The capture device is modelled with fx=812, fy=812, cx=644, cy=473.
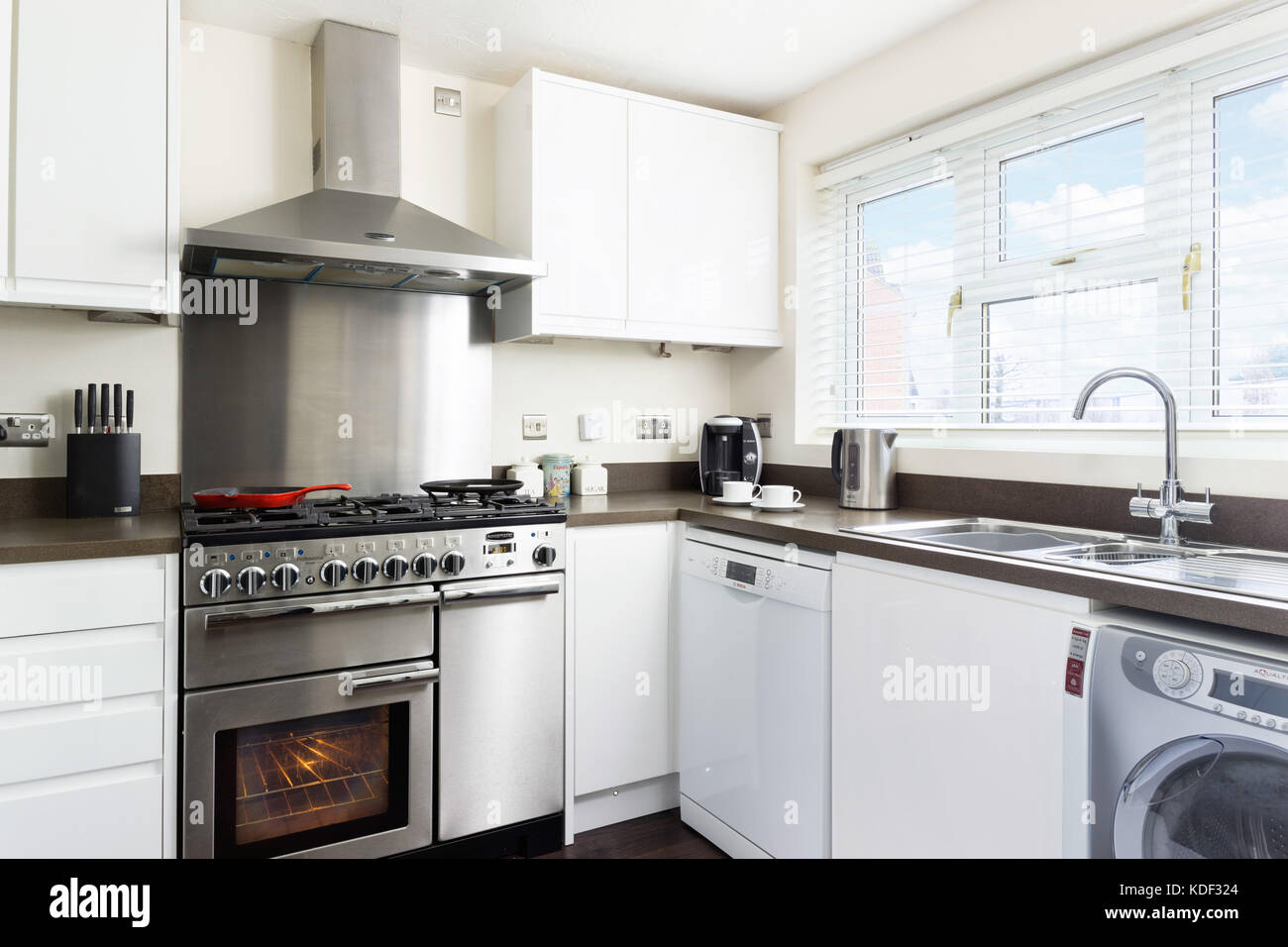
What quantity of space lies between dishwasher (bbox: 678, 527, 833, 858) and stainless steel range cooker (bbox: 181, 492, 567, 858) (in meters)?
0.41

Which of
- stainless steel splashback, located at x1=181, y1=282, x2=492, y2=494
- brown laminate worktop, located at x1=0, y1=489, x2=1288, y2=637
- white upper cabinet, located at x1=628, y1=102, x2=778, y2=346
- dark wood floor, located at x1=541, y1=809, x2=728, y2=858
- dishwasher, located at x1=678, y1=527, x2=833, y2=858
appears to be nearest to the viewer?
brown laminate worktop, located at x1=0, y1=489, x2=1288, y2=637

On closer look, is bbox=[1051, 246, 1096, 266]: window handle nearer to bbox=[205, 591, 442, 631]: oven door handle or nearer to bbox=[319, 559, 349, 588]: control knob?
bbox=[205, 591, 442, 631]: oven door handle

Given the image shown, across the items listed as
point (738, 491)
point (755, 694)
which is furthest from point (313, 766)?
point (738, 491)

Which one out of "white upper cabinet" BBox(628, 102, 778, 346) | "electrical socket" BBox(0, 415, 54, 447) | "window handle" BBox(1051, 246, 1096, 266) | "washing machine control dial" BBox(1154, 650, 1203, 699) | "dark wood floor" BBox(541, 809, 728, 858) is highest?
"white upper cabinet" BBox(628, 102, 778, 346)

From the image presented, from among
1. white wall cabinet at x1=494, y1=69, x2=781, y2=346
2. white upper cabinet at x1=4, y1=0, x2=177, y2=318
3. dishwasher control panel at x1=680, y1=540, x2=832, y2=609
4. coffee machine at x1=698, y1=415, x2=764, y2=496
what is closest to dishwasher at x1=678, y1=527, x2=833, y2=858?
dishwasher control panel at x1=680, y1=540, x2=832, y2=609

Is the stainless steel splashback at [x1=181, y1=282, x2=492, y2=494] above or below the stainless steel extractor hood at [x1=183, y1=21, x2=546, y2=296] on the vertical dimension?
below

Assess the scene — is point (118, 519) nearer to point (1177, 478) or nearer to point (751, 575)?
point (751, 575)

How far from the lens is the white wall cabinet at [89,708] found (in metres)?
1.69

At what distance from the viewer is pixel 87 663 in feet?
5.75

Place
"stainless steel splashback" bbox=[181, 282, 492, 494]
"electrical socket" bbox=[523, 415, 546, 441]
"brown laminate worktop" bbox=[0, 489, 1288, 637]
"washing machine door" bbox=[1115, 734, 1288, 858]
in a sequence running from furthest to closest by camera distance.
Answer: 1. "electrical socket" bbox=[523, 415, 546, 441]
2. "stainless steel splashback" bbox=[181, 282, 492, 494]
3. "brown laminate worktop" bbox=[0, 489, 1288, 637]
4. "washing machine door" bbox=[1115, 734, 1288, 858]

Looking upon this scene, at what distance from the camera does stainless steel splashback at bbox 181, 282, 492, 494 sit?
2.45 m

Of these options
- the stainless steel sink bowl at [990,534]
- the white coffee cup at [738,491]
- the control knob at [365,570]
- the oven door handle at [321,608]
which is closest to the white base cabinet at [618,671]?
the white coffee cup at [738,491]

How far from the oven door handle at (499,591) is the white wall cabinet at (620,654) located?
10cm

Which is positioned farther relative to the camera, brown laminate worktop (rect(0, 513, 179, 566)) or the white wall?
the white wall
